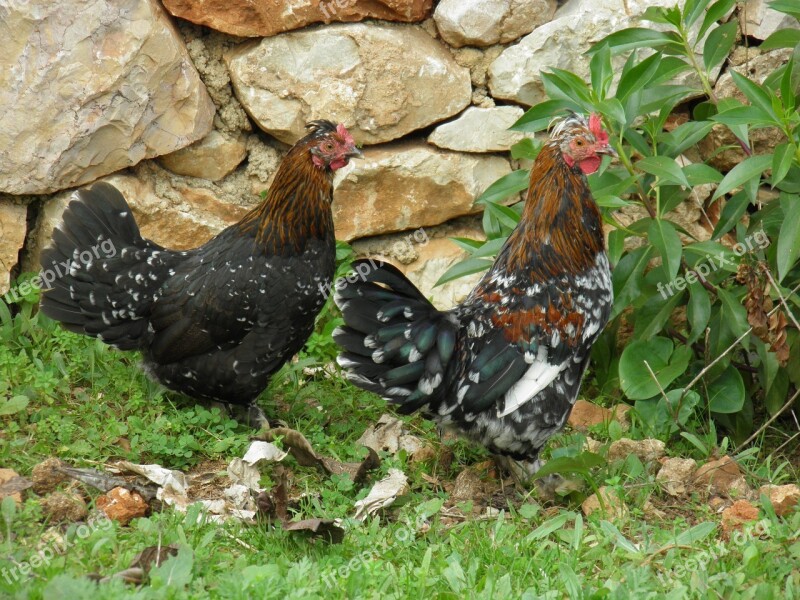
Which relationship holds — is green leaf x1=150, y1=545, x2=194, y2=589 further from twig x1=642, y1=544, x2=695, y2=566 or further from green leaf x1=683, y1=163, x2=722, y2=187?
green leaf x1=683, y1=163, x2=722, y2=187

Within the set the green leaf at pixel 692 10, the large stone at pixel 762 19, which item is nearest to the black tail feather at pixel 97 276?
the green leaf at pixel 692 10

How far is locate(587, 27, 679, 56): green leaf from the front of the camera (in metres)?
4.67

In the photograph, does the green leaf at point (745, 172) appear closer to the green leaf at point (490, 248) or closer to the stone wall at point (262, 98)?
the stone wall at point (262, 98)

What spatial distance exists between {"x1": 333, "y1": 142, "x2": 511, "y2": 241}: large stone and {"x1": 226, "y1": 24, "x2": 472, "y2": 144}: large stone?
23 centimetres

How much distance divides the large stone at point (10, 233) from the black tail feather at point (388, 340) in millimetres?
2524

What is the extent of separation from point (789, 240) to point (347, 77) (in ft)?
9.14

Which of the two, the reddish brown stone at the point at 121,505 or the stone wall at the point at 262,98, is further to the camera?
the stone wall at the point at 262,98

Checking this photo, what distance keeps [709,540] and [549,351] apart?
1.11 m

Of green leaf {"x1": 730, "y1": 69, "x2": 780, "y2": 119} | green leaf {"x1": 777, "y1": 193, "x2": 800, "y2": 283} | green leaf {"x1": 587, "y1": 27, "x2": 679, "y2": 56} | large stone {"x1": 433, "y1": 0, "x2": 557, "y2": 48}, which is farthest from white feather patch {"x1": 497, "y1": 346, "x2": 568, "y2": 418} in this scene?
large stone {"x1": 433, "y1": 0, "x2": 557, "y2": 48}

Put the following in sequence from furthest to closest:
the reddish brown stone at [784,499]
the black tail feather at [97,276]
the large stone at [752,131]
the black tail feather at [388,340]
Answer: the large stone at [752,131]
the black tail feather at [97,276]
the black tail feather at [388,340]
the reddish brown stone at [784,499]

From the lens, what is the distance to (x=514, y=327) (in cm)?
433

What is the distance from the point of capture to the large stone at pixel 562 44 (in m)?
5.49

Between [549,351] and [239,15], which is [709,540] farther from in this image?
[239,15]

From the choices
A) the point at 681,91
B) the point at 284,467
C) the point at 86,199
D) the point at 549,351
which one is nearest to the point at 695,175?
the point at 681,91
